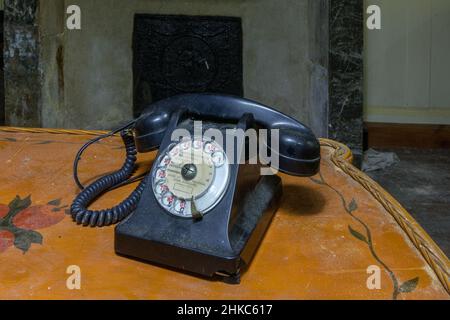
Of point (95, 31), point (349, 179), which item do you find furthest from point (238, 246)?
point (95, 31)

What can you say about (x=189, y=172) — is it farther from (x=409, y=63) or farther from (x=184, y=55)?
(x=409, y=63)

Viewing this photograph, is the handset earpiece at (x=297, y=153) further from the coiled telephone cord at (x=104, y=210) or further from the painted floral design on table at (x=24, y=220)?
the painted floral design on table at (x=24, y=220)

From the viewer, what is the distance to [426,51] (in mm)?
2113

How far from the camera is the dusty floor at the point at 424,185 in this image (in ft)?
4.93

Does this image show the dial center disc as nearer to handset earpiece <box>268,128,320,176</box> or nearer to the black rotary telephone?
the black rotary telephone

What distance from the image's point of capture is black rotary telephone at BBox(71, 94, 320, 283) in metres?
0.51

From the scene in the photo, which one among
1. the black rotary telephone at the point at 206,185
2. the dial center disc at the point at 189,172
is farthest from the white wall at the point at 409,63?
the dial center disc at the point at 189,172

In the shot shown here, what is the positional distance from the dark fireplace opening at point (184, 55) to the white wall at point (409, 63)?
0.63 m

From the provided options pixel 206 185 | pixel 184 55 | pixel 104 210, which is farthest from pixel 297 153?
pixel 184 55

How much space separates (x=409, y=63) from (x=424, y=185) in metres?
0.64

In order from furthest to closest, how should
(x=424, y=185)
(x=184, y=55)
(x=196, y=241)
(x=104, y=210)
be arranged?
1. (x=184, y=55)
2. (x=424, y=185)
3. (x=104, y=210)
4. (x=196, y=241)

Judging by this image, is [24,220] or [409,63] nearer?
[24,220]

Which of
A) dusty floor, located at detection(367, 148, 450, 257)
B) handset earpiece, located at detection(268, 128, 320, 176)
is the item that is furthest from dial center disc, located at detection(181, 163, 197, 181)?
dusty floor, located at detection(367, 148, 450, 257)

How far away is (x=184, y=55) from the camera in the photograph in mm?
2090
